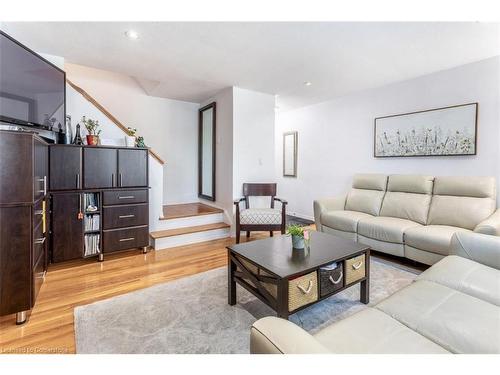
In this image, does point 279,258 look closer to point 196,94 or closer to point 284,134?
point 196,94

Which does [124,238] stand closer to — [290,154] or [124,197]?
[124,197]

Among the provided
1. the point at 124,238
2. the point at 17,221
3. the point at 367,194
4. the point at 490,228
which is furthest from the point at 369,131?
the point at 17,221

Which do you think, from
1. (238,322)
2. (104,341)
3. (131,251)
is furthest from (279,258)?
(131,251)

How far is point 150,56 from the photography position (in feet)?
9.16

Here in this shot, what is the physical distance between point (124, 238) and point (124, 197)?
49cm

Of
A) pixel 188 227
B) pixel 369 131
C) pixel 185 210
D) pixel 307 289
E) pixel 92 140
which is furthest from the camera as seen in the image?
pixel 185 210

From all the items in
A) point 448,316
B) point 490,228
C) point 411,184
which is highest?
point 411,184

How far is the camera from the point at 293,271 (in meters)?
1.56

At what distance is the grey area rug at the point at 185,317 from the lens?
152 centimetres

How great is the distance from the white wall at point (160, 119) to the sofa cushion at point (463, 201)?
155 inches

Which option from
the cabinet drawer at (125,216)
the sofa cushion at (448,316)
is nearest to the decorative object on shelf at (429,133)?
the sofa cushion at (448,316)

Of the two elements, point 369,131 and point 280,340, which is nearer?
point 280,340

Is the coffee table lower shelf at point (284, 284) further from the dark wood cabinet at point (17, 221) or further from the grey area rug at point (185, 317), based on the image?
the dark wood cabinet at point (17, 221)
